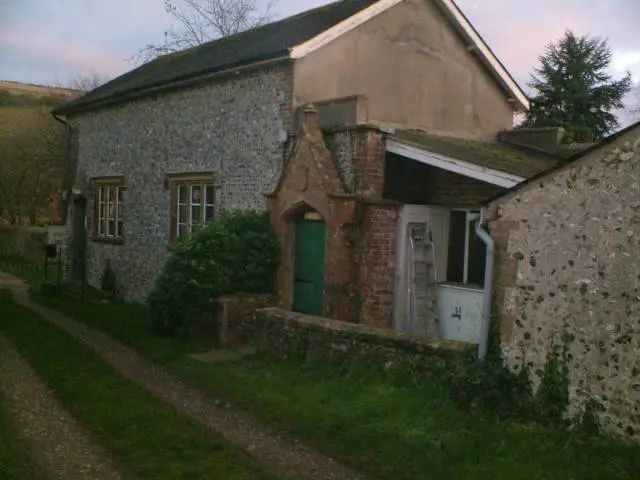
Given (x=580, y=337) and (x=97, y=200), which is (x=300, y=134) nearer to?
(x=580, y=337)

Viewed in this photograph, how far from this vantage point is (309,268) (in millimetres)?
12773

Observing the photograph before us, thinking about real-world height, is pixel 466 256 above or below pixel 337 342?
above

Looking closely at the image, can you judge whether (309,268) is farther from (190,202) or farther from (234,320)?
(190,202)

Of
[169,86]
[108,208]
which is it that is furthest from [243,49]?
[108,208]

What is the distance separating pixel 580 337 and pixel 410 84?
9216 millimetres

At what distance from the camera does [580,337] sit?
6.39 meters

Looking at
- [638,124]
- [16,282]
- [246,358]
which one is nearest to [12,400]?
[246,358]

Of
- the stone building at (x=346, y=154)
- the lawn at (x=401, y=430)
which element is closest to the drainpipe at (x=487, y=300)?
the lawn at (x=401, y=430)

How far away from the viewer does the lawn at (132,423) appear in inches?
245

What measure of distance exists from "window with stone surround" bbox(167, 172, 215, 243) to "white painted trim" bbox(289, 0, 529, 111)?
4.16 metres

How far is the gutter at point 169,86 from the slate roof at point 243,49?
0.14ft

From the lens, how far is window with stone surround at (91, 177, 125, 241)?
65.0 ft

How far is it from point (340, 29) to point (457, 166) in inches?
173

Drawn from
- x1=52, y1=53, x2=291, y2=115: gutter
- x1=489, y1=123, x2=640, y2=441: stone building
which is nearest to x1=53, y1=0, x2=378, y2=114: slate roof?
x1=52, y1=53, x2=291, y2=115: gutter
